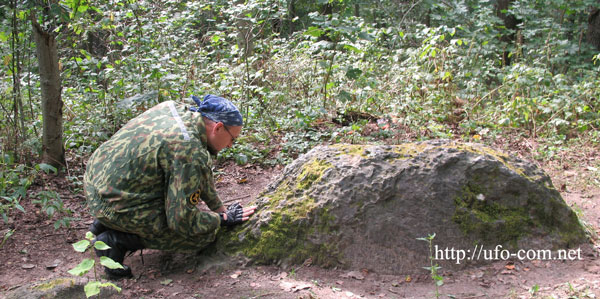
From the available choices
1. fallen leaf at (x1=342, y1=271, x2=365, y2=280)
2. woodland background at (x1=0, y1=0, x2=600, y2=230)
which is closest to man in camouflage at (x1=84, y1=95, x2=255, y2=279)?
fallen leaf at (x1=342, y1=271, x2=365, y2=280)

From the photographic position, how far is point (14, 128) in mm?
4848

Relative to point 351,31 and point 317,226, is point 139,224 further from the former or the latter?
point 351,31

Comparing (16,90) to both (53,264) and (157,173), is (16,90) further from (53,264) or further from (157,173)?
(157,173)

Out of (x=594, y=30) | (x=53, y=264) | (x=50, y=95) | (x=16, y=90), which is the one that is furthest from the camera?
(x=594, y=30)

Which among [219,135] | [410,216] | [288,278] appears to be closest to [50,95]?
[219,135]

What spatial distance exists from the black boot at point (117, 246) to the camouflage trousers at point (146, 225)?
0.18ft

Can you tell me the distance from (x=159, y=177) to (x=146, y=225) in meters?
0.35

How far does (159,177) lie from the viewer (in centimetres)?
288

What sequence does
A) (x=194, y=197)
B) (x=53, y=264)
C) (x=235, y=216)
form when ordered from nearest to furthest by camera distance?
(x=194, y=197)
(x=235, y=216)
(x=53, y=264)

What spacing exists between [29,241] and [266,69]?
444 centimetres

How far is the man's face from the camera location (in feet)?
9.72

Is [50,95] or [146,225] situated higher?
[50,95]

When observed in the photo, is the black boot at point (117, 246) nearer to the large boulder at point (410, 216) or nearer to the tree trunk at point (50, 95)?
the large boulder at point (410, 216)

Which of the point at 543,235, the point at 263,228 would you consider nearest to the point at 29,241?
the point at 263,228
